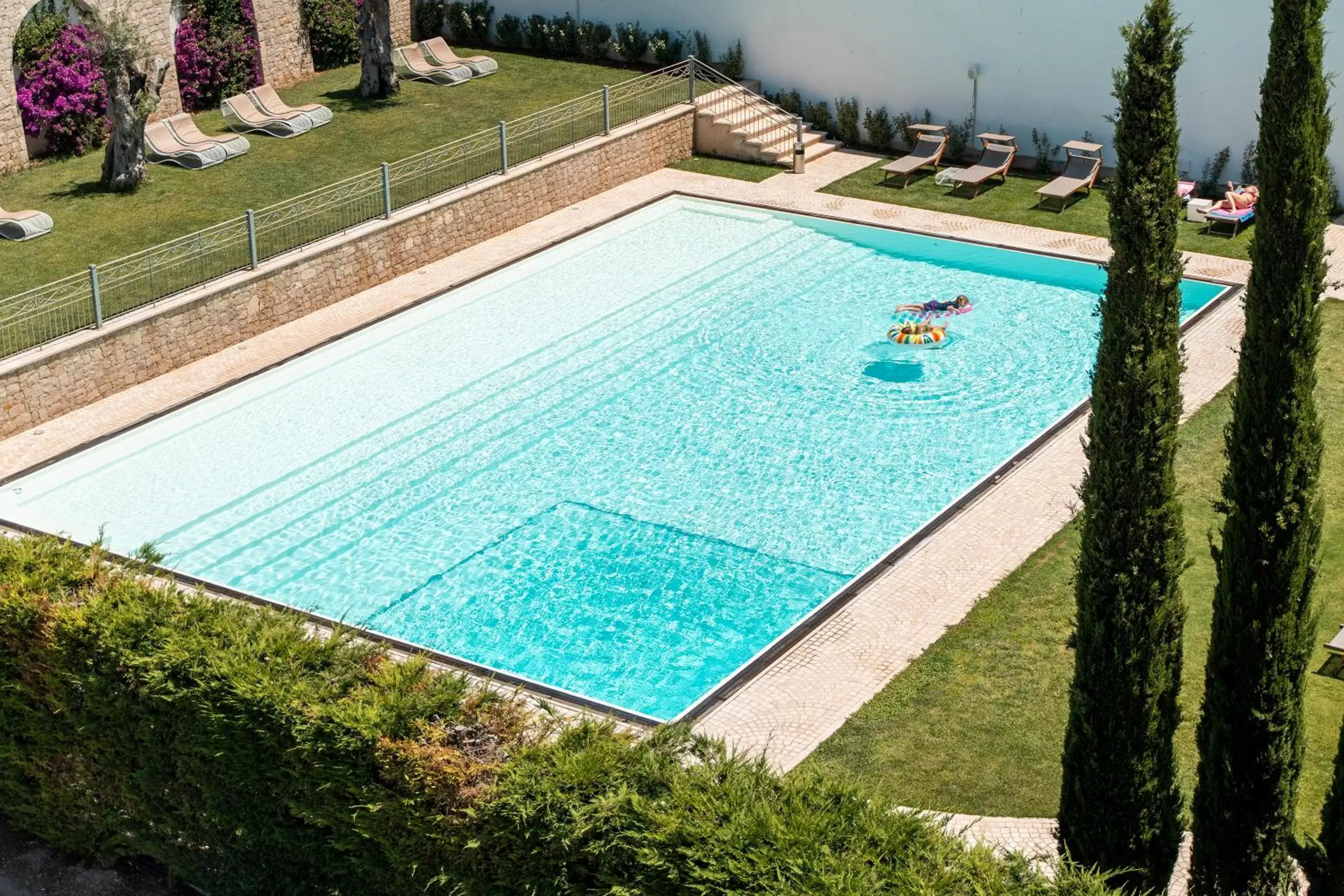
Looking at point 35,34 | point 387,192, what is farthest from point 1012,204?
point 35,34

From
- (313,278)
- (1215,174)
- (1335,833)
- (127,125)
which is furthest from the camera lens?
(1215,174)

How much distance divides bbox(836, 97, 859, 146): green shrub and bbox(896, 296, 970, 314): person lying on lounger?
27.7ft

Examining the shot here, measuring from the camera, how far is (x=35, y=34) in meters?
27.3

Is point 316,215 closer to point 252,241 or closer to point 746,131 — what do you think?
point 252,241

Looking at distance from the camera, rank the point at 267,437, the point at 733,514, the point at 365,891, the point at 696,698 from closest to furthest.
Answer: the point at 365,891 → the point at 696,698 → the point at 733,514 → the point at 267,437

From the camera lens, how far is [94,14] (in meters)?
25.3

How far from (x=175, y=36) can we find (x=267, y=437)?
41.9 ft

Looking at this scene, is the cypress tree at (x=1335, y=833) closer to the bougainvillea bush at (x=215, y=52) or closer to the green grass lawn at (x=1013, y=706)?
the green grass lawn at (x=1013, y=706)

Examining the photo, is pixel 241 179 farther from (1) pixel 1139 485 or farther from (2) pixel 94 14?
(1) pixel 1139 485

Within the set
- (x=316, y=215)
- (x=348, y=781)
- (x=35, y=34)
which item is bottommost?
(x=348, y=781)

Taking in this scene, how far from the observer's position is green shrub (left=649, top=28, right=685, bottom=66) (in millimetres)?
32594

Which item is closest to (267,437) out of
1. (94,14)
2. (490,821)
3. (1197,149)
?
(94,14)

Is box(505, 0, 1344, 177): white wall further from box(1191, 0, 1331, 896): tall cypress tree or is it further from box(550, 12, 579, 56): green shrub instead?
box(1191, 0, 1331, 896): tall cypress tree

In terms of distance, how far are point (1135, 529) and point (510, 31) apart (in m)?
27.5
